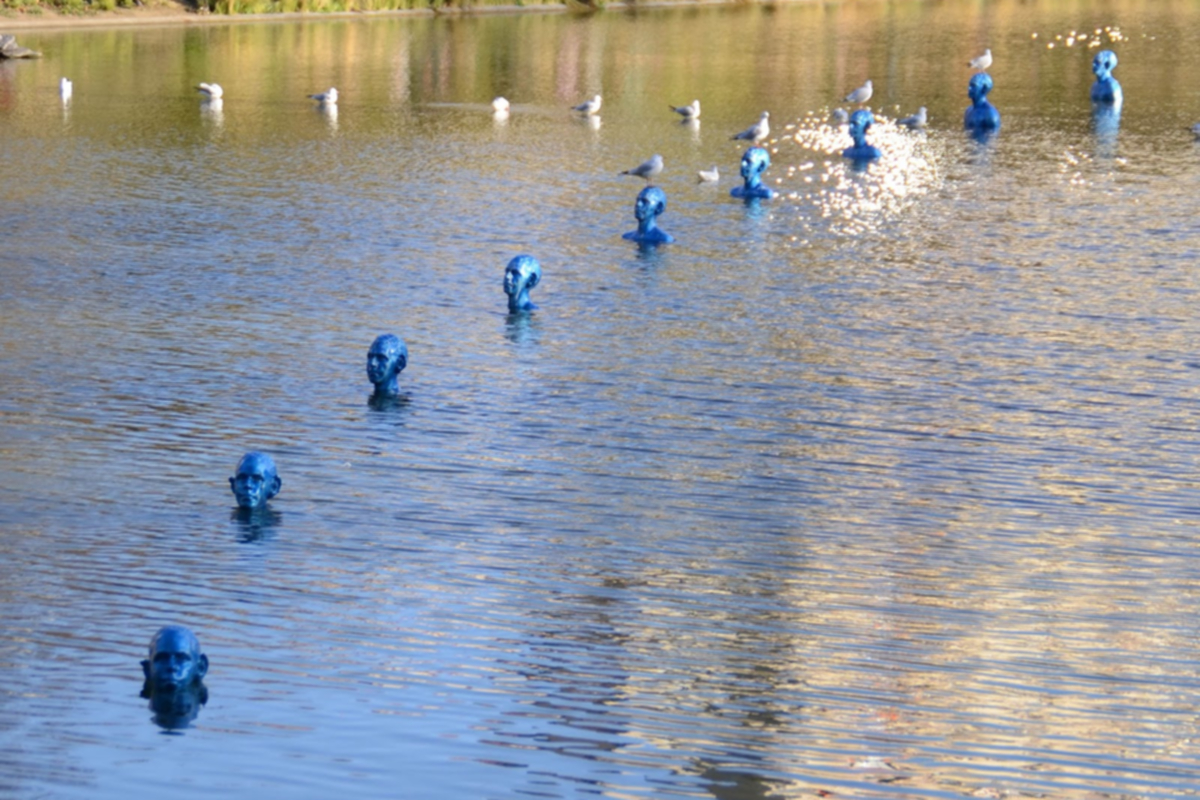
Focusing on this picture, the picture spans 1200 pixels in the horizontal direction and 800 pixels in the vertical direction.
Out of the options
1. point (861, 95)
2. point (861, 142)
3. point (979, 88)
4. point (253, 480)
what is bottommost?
point (253, 480)

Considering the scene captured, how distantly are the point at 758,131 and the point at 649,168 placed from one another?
5489 millimetres

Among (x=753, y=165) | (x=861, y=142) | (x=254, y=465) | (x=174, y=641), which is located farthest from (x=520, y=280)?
(x=861, y=142)

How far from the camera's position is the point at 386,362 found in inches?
673

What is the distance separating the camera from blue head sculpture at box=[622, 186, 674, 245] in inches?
973

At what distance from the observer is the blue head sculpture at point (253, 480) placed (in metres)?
13.8

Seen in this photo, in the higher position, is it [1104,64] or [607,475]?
[1104,64]

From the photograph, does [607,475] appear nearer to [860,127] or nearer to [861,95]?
[860,127]

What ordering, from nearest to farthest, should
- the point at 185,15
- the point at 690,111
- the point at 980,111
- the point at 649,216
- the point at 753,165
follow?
the point at 649,216
the point at 753,165
the point at 980,111
the point at 690,111
the point at 185,15

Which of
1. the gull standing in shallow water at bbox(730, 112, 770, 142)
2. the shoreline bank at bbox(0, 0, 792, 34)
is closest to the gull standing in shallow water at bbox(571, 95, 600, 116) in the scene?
the gull standing in shallow water at bbox(730, 112, 770, 142)

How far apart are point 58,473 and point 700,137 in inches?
907

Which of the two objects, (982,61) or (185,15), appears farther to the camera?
(185,15)

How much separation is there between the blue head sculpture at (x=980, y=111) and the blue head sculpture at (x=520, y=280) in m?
18.4

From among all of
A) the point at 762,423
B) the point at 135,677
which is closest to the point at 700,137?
the point at 762,423

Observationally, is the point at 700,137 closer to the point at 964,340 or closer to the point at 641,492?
the point at 964,340
